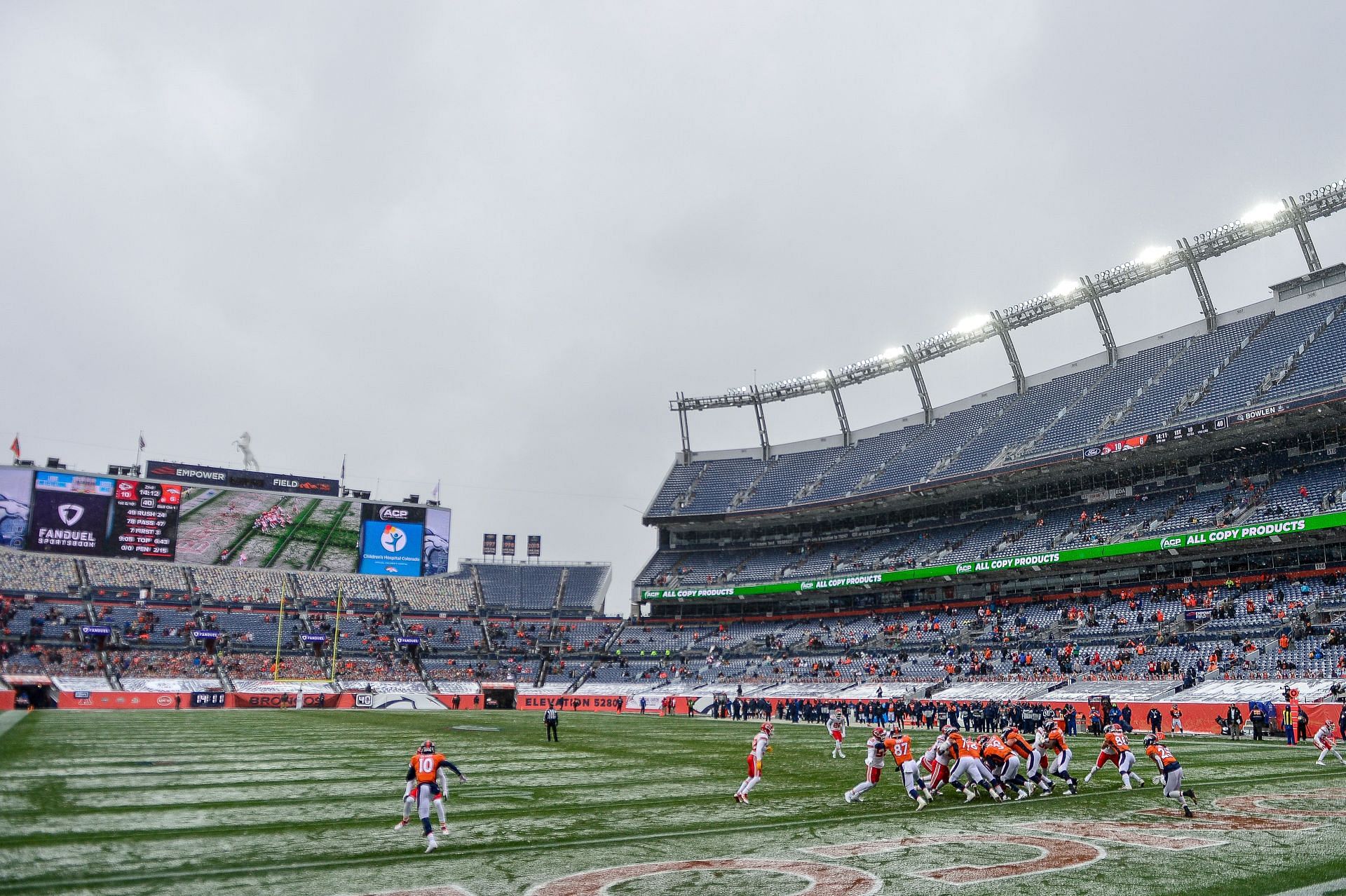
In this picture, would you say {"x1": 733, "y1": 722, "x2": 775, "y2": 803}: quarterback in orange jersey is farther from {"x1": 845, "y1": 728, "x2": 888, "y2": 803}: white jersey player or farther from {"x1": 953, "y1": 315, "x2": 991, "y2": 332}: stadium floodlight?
{"x1": 953, "y1": 315, "x2": 991, "y2": 332}: stadium floodlight

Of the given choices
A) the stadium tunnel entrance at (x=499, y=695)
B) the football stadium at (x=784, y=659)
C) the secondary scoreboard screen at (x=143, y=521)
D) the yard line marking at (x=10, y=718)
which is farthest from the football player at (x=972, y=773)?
the secondary scoreboard screen at (x=143, y=521)

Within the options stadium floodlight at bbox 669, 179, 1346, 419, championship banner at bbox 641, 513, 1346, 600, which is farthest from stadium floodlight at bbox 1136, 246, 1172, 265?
championship banner at bbox 641, 513, 1346, 600

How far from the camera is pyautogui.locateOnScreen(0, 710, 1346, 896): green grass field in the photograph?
1029 centimetres

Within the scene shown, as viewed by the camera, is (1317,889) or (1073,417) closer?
(1317,889)

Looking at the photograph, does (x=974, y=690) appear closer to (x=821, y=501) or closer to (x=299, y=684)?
(x=821, y=501)

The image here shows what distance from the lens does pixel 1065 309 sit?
59.1 metres

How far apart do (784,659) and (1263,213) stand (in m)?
36.2

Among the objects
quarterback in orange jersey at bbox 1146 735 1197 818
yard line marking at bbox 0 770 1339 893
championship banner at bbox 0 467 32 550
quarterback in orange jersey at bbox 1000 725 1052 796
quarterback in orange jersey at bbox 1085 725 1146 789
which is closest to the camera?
yard line marking at bbox 0 770 1339 893

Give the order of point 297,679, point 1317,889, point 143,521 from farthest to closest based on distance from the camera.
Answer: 1. point 143,521
2. point 297,679
3. point 1317,889

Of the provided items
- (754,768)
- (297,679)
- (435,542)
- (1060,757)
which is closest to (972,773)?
(1060,757)

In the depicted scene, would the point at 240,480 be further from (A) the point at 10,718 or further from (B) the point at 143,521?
(A) the point at 10,718

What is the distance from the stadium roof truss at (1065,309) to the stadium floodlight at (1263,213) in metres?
0.04

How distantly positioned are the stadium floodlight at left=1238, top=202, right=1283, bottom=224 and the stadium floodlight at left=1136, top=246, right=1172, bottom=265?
433 centimetres

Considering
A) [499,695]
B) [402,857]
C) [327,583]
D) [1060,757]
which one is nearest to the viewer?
[402,857]
